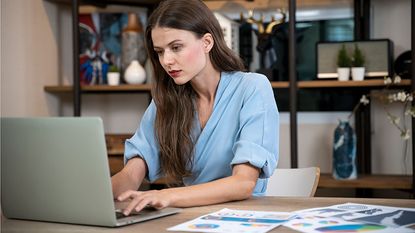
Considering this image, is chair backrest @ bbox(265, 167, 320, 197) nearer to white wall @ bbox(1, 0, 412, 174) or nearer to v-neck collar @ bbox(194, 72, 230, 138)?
v-neck collar @ bbox(194, 72, 230, 138)

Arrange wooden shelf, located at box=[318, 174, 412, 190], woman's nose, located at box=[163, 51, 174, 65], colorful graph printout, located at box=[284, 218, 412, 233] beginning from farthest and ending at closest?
wooden shelf, located at box=[318, 174, 412, 190]
woman's nose, located at box=[163, 51, 174, 65]
colorful graph printout, located at box=[284, 218, 412, 233]

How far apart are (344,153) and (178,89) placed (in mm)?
1556

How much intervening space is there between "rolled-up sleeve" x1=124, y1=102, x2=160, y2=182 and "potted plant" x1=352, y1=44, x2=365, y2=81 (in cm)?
162

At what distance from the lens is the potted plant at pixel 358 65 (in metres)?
3.34

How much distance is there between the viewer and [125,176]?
6.11 feet

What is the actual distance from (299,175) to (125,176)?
52cm

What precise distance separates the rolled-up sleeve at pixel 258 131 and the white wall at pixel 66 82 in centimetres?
183

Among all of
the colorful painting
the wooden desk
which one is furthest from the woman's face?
the colorful painting

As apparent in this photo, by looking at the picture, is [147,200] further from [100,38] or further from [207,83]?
[100,38]

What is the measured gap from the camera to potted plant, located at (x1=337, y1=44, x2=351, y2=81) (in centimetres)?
337

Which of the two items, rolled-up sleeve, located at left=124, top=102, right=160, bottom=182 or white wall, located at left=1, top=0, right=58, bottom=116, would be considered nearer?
rolled-up sleeve, located at left=124, top=102, right=160, bottom=182

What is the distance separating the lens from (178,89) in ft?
6.65

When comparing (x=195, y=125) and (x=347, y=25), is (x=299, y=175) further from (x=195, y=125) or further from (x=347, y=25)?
(x=347, y=25)

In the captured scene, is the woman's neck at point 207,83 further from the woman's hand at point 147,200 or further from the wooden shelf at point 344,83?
the wooden shelf at point 344,83
